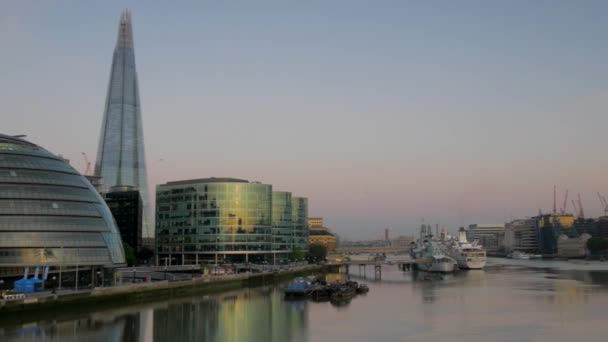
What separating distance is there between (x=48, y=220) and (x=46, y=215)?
682 mm

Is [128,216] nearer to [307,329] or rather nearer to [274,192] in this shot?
[274,192]

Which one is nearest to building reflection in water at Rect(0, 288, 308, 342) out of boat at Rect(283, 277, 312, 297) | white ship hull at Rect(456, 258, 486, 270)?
boat at Rect(283, 277, 312, 297)

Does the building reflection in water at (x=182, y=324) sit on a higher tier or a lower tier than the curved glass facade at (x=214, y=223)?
lower

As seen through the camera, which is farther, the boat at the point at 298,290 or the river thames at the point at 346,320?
the boat at the point at 298,290

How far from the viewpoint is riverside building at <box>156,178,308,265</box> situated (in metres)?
144

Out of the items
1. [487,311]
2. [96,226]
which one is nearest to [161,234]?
[96,226]

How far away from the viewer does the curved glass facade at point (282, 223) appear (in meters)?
160

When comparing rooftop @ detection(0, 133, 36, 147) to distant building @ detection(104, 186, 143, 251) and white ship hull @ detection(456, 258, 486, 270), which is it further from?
white ship hull @ detection(456, 258, 486, 270)

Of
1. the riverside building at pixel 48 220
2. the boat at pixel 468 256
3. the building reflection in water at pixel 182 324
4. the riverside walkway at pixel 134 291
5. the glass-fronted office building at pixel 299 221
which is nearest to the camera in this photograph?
the building reflection in water at pixel 182 324

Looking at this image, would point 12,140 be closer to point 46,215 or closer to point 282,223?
point 46,215

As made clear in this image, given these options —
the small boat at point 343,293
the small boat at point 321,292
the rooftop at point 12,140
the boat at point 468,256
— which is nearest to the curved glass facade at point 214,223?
the boat at point 468,256

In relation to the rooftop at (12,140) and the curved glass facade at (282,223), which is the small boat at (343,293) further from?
the curved glass facade at (282,223)

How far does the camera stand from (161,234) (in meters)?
150

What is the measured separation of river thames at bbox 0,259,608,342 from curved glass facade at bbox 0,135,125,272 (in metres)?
12.1
